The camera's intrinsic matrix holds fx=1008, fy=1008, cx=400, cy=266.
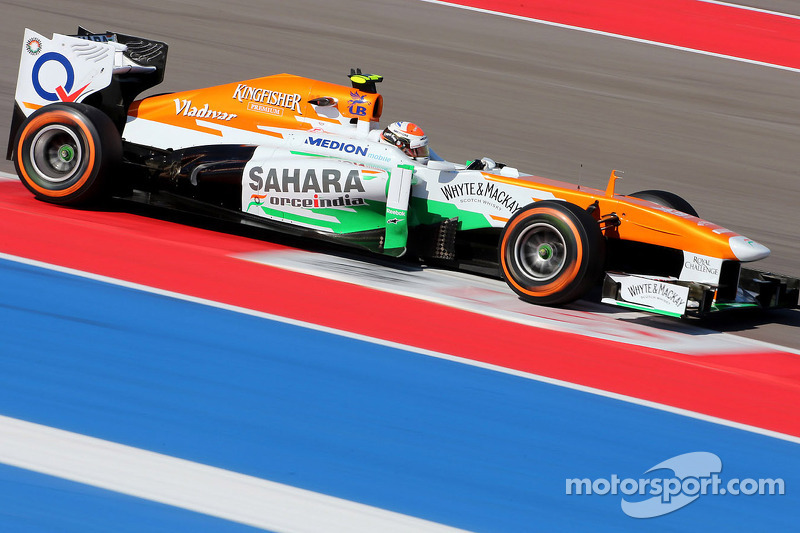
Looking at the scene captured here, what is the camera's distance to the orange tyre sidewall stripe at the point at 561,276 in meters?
6.76

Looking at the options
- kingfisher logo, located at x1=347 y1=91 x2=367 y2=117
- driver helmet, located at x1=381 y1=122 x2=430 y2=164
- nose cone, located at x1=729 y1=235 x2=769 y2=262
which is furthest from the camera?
kingfisher logo, located at x1=347 y1=91 x2=367 y2=117

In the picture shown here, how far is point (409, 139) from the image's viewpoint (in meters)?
7.75

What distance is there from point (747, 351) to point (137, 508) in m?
4.31

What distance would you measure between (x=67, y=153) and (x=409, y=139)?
2713 mm

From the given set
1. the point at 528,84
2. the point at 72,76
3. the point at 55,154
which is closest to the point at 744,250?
the point at 55,154

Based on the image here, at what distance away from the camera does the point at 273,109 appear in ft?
26.8

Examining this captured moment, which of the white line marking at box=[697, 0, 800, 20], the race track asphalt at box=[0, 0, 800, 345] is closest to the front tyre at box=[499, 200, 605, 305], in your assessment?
the race track asphalt at box=[0, 0, 800, 345]

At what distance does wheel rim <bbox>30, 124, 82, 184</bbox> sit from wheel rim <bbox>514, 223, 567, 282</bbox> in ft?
11.6

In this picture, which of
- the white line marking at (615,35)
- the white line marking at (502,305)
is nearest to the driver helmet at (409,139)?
the white line marking at (502,305)

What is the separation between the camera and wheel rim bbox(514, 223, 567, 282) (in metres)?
6.98

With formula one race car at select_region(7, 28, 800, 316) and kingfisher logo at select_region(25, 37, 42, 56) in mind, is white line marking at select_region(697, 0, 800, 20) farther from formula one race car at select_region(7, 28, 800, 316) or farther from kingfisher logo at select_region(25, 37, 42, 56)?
kingfisher logo at select_region(25, 37, 42, 56)

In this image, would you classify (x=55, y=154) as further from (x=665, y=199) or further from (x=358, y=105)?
(x=665, y=199)

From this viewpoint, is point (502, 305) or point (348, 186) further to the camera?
point (348, 186)

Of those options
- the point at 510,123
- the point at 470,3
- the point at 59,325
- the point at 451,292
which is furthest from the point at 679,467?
the point at 470,3
